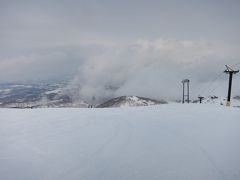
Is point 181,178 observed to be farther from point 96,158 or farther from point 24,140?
point 24,140

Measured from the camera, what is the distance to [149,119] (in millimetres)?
10539

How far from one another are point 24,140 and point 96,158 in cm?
283

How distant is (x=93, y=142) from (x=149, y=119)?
3900 millimetres

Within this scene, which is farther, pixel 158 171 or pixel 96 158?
pixel 96 158

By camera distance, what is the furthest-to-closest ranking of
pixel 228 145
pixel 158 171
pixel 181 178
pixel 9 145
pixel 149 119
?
pixel 149 119, pixel 9 145, pixel 228 145, pixel 158 171, pixel 181 178

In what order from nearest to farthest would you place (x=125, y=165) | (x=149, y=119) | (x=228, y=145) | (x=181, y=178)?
(x=181, y=178), (x=125, y=165), (x=228, y=145), (x=149, y=119)

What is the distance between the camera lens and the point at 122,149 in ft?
21.3

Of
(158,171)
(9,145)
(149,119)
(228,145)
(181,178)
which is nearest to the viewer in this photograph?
(181,178)

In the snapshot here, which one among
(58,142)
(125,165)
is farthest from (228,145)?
(58,142)

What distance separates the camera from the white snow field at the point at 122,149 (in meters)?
5.05

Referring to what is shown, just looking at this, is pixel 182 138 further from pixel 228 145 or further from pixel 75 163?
pixel 75 163

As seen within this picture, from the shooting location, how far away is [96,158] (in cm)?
593

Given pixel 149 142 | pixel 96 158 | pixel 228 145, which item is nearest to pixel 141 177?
pixel 96 158

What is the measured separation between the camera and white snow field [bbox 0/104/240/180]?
199 inches
